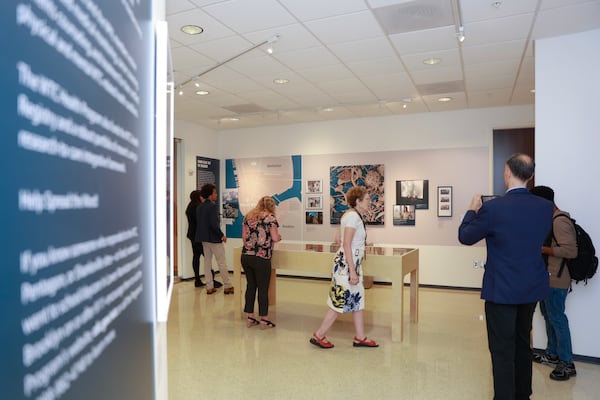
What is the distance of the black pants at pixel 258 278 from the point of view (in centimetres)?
509

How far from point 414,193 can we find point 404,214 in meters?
0.41

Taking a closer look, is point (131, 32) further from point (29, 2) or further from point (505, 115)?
point (505, 115)

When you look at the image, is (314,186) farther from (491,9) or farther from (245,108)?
(491,9)

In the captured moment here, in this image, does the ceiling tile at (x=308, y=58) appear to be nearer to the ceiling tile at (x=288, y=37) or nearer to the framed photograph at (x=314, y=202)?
the ceiling tile at (x=288, y=37)

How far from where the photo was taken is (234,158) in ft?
31.0

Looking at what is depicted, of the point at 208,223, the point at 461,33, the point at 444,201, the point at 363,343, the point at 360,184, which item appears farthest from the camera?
the point at 360,184

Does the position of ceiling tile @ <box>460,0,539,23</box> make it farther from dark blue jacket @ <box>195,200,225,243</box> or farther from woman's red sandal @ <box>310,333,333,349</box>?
dark blue jacket @ <box>195,200,225,243</box>

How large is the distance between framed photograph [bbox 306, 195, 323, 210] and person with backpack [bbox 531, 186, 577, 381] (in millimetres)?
5080

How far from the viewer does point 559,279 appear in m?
3.73

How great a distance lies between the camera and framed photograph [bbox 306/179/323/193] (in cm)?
860

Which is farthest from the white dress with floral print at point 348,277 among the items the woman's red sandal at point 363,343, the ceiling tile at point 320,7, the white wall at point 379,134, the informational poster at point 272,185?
the informational poster at point 272,185

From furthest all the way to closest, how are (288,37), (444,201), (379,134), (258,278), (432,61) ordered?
(379,134) < (444,201) < (258,278) < (432,61) < (288,37)

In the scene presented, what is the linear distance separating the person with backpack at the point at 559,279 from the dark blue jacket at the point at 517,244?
105 centimetres

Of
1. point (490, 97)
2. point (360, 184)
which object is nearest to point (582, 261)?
point (490, 97)
